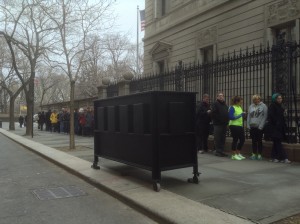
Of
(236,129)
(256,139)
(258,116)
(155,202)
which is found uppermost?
(258,116)

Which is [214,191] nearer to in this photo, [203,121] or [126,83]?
[203,121]

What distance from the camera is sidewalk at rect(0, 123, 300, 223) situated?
5.28 meters

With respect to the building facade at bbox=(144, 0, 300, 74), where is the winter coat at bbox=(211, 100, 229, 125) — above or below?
below

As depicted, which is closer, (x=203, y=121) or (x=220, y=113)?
(x=220, y=113)

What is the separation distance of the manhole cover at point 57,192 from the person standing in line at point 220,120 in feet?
15.5

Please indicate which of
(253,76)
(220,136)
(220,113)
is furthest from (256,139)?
(253,76)

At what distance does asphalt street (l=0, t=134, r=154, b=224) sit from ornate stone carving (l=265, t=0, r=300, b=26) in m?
11.8

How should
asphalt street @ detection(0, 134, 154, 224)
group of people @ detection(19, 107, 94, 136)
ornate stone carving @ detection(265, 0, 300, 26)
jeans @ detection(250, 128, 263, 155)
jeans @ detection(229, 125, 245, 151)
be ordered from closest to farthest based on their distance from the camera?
asphalt street @ detection(0, 134, 154, 224)
jeans @ detection(250, 128, 263, 155)
jeans @ detection(229, 125, 245, 151)
ornate stone carving @ detection(265, 0, 300, 26)
group of people @ detection(19, 107, 94, 136)

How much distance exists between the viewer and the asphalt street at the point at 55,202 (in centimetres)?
578

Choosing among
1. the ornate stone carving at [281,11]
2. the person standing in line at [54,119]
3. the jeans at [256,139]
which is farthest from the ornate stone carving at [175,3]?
the jeans at [256,139]

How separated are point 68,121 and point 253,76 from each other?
1891 centimetres

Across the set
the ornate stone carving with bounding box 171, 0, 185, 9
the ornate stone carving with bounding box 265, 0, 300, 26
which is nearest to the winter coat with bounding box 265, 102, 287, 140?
the ornate stone carving with bounding box 265, 0, 300, 26

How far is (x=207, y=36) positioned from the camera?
2209 centimetres

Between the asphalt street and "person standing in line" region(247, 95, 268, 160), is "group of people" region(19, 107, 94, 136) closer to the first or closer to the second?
the asphalt street
